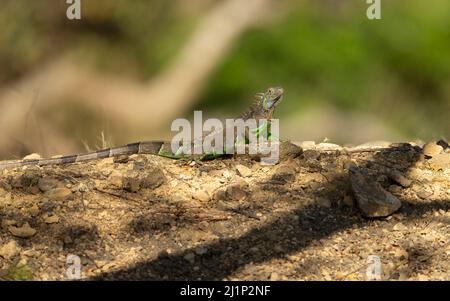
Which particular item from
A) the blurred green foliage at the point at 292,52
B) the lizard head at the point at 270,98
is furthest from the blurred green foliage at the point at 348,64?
the lizard head at the point at 270,98

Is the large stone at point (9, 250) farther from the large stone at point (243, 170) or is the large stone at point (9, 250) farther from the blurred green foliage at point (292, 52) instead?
the blurred green foliage at point (292, 52)

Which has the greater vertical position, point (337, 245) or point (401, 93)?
point (401, 93)

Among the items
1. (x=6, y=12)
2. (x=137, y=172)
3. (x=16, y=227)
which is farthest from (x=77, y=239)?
(x=6, y=12)

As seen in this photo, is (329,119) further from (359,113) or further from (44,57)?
(44,57)

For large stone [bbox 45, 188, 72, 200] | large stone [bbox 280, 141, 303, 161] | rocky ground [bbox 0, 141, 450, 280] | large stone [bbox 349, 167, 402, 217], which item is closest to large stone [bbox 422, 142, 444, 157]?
rocky ground [bbox 0, 141, 450, 280]

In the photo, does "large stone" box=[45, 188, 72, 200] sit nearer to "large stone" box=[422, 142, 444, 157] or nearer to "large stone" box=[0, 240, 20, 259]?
"large stone" box=[0, 240, 20, 259]

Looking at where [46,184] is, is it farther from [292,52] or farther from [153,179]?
[292,52]
